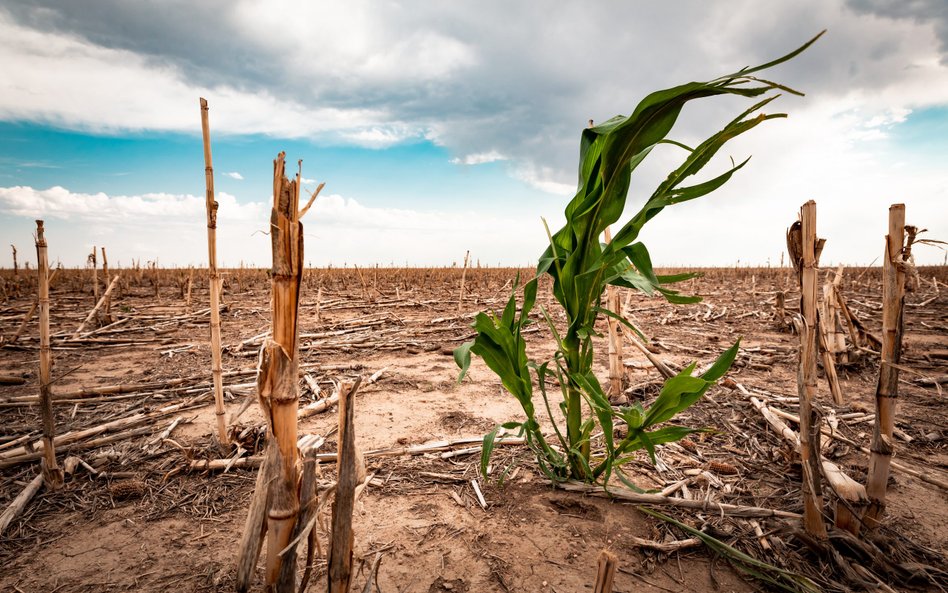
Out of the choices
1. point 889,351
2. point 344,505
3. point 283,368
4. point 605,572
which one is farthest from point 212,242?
point 889,351

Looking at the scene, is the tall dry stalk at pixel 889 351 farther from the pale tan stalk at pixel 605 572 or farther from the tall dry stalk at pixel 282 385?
the tall dry stalk at pixel 282 385

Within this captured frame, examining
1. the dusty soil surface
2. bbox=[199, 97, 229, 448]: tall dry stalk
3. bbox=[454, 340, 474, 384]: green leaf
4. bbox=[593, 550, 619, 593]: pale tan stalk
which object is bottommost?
the dusty soil surface

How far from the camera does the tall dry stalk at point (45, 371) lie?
2453 millimetres

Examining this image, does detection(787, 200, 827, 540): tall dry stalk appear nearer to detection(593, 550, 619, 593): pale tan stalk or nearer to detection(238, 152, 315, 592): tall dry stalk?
detection(593, 550, 619, 593): pale tan stalk

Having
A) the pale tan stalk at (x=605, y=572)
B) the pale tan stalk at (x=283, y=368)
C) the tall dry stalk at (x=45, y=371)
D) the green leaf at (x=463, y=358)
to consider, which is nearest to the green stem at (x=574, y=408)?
the green leaf at (x=463, y=358)

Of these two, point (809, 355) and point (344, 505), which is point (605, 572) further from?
point (809, 355)

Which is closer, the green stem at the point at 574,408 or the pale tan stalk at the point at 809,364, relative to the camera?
the pale tan stalk at the point at 809,364

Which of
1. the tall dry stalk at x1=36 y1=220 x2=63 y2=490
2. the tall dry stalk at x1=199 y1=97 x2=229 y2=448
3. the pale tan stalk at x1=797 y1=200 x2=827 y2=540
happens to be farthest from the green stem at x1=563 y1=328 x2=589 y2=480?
the tall dry stalk at x1=36 y1=220 x2=63 y2=490

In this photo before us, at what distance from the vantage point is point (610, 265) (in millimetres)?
2176

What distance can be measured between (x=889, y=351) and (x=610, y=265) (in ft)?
4.45

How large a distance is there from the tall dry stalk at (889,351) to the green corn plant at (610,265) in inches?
28.1

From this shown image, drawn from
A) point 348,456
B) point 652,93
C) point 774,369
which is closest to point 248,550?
point 348,456

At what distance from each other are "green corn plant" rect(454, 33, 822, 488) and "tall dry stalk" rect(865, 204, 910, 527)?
71cm

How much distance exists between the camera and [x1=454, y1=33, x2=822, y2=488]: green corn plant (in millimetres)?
1905
